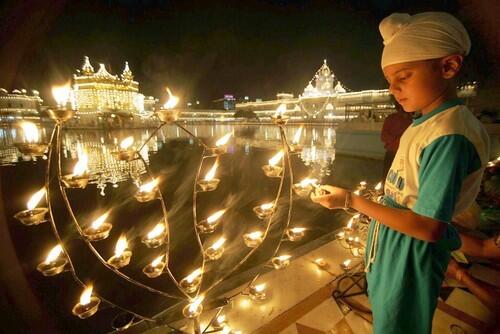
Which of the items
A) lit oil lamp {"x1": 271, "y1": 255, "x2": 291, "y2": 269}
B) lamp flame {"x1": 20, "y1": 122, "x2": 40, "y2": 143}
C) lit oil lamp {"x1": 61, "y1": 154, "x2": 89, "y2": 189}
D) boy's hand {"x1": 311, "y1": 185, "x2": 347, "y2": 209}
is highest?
lamp flame {"x1": 20, "y1": 122, "x2": 40, "y2": 143}

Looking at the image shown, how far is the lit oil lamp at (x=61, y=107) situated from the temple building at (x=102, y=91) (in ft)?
209

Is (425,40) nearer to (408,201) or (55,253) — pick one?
(408,201)

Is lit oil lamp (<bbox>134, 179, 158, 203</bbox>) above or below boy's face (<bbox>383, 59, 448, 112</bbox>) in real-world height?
below

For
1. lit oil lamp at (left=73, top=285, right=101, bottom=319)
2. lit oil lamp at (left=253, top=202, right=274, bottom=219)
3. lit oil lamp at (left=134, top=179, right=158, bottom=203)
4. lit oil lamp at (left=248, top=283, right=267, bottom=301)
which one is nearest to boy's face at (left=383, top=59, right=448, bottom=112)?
lit oil lamp at (left=253, top=202, right=274, bottom=219)

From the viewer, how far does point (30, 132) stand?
1.29 meters

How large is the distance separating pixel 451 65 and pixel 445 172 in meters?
0.49

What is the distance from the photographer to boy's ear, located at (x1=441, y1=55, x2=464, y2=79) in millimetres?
1061

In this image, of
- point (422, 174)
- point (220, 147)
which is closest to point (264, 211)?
point (220, 147)

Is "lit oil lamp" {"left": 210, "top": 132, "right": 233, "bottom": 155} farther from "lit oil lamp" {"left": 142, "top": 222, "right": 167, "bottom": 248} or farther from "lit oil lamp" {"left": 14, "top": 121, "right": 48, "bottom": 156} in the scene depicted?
"lit oil lamp" {"left": 14, "top": 121, "right": 48, "bottom": 156}

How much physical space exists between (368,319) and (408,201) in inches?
69.3

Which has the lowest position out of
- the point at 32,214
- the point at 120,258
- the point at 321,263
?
the point at 321,263

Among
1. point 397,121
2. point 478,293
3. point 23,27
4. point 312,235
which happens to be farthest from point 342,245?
point 23,27

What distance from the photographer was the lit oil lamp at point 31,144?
4.11 ft

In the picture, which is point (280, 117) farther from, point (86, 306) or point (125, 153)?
point (86, 306)
